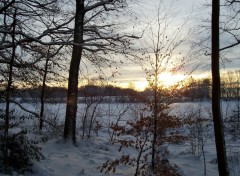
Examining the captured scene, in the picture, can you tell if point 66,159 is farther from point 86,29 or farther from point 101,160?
point 86,29

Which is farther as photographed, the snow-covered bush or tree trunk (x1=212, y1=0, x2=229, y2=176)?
tree trunk (x1=212, y1=0, x2=229, y2=176)

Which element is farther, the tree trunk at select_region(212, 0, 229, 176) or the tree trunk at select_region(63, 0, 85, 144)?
the tree trunk at select_region(63, 0, 85, 144)

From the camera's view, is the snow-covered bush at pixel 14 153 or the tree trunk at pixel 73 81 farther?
the tree trunk at pixel 73 81

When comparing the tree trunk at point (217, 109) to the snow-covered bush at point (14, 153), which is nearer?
the snow-covered bush at point (14, 153)

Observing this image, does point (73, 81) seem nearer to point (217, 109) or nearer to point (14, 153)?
point (217, 109)

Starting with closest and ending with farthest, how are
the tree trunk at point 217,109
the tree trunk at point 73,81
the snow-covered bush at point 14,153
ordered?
the snow-covered bush at point 14,153 → the tree trunk at point 217,109 → the tree trunk at point 73,81

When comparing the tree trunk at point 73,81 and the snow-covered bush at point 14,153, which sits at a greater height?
the tree trunk at point 73,81

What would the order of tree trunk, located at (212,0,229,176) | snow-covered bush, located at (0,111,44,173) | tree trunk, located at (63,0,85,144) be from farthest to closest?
1. tree trunk, located at (63,0,85,144)
2. tree trunk, located at (212,0,229,176)
3. snow-covered bush, located at (0,111,44,173)

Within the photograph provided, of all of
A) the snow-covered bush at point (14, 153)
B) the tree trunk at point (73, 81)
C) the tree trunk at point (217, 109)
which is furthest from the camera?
the tree trunk at point (73, 81)

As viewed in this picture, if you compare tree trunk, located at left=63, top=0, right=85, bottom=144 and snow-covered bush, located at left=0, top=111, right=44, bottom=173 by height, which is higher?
tree trunk, located at left=63, top=0, right=85, bottom=144

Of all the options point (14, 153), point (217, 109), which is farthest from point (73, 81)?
point (14, 153)

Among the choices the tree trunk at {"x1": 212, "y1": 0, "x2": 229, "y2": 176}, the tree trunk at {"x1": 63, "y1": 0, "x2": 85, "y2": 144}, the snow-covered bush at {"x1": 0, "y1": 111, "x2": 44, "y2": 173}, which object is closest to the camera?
the snow-covered bush at {"x1": 0, "y1": 111, "x2": 44, "y2": 173}

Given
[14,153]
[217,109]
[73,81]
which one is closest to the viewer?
[14,153]

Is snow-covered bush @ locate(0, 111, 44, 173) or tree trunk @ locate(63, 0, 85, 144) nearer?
snow-covered bush @ locate(0, 111, 44, 173)
